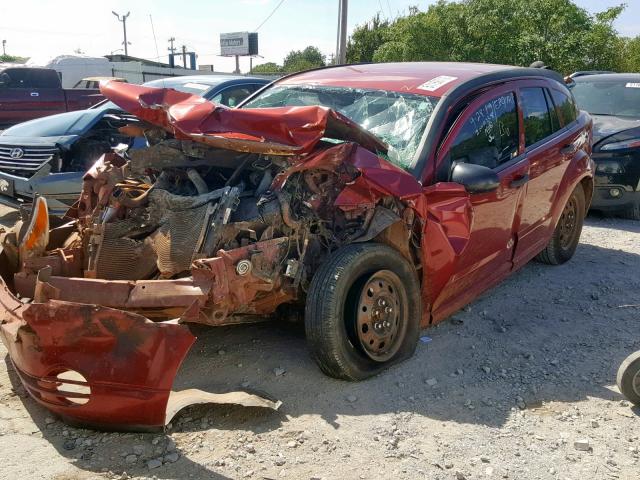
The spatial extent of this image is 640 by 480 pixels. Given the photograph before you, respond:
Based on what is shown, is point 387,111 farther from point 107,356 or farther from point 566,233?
point 566,233

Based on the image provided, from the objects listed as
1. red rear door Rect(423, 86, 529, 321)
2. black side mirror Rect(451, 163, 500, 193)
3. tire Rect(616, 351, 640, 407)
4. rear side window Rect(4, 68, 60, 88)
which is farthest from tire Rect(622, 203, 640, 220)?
rear side window Rect(4, 68, 60, 88)

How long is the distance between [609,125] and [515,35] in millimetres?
13932

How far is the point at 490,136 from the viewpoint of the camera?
175 inches

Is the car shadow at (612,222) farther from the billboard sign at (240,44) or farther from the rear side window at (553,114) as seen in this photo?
the billboard sign at (240,44)

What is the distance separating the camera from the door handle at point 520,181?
455 cm

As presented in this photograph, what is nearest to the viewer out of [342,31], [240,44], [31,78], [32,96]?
[32,96]

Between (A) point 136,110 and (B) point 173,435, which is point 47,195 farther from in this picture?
(B) point 173,435

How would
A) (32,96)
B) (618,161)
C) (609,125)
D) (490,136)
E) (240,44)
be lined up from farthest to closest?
(240,44) < (32,96) < (609,125) < (618,161) < (490,136)

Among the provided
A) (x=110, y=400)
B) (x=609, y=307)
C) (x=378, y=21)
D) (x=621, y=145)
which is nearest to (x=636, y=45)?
(x=378, y=21)

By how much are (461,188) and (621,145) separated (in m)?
5.16

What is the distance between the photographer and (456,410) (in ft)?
11.2

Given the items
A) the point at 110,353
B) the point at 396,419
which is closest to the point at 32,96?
the point at 110,353

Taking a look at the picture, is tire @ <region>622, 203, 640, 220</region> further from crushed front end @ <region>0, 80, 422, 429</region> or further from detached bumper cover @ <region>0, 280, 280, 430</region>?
detached bumper cover @ <region>0, 280, 280, 430</region>

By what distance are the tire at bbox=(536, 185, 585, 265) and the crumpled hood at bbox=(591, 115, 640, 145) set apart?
250cm
